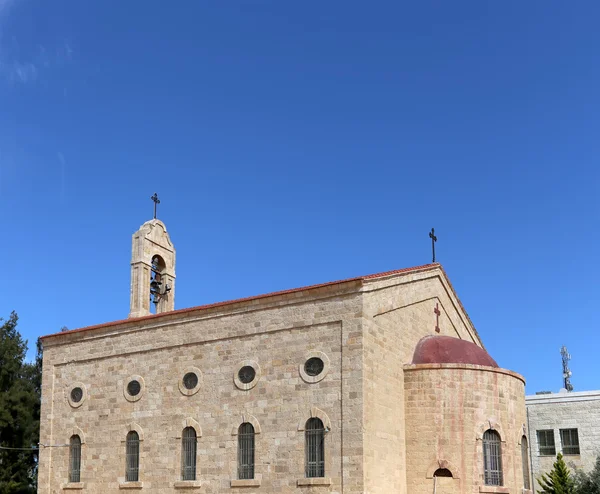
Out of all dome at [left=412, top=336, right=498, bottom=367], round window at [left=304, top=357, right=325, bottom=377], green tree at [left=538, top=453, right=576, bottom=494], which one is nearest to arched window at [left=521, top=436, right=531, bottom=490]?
dome at [left=412, top=336, right=498, bottom=367]

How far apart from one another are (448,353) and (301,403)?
176 inches

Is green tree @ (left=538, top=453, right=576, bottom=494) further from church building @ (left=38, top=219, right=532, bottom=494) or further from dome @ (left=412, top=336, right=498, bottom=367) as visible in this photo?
dome @ (left=412, top=336, right=498, bottom=367)

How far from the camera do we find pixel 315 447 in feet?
61.6

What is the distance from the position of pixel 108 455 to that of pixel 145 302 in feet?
20.2

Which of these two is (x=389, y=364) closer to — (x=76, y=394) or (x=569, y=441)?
(x=76, y=394)

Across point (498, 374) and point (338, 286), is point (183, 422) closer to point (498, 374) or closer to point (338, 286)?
point (338, 286)

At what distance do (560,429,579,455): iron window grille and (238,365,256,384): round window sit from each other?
14.0 m

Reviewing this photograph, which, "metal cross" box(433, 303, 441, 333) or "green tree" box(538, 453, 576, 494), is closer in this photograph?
"metal cross" box(433, 303, 441, 333)

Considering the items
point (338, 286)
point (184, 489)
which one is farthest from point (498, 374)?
point (184, 489)

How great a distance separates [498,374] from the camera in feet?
65.8

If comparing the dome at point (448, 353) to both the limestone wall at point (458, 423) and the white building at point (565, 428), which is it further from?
the white building at point (565, 428)

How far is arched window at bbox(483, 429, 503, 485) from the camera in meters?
19.2

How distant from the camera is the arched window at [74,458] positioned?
76.0 feet

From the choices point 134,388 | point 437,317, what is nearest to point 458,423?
point 437,317
